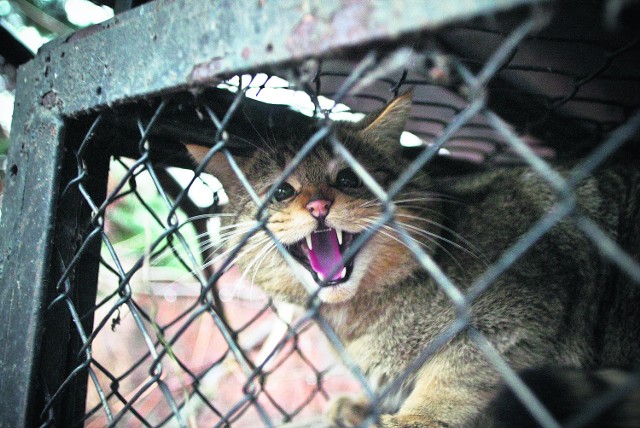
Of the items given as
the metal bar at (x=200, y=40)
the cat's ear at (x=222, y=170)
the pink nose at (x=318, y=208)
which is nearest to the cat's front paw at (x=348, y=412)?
the pink nose at (x=318, y=208)

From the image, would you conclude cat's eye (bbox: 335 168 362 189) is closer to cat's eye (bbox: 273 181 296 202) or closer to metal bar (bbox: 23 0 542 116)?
cat's eye (bbox: 273 181 296 202)

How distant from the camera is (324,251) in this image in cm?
186

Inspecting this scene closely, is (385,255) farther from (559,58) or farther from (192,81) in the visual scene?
(559,58)

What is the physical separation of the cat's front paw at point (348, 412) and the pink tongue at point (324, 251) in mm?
619

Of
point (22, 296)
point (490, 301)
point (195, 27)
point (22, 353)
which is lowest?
point (490, 301)

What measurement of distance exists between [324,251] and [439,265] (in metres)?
0.43

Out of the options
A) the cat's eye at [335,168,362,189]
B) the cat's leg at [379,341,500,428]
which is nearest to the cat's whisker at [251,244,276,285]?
the cat's eye at [335,168,362,189]

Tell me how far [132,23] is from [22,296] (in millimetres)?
847

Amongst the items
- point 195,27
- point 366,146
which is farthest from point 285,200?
point 195,27

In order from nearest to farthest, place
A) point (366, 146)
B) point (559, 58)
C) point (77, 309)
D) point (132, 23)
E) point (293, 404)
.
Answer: point (132, 23) → point (77, 309) → point (366, 146) → point (559, 58) → point (293, 404)

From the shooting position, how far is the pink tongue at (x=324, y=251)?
1.82m

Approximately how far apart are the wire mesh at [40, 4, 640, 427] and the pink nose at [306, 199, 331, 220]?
15 cm

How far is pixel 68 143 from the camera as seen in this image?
61.6 inches

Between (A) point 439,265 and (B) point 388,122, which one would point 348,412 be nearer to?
(A) point 439,265
